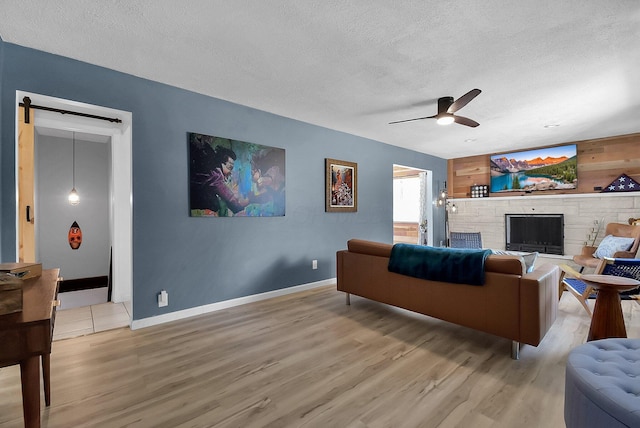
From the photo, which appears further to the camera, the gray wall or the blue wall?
the gray wall

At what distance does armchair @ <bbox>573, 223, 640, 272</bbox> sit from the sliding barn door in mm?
6838

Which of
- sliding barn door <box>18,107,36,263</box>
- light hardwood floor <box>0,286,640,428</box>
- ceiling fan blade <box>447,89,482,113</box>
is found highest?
ceiling fan blade <box>447,89,482,113</box>

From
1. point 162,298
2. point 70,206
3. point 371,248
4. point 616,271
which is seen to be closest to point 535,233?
point 616,271

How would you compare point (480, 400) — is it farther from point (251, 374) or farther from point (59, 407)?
point (59, 407)

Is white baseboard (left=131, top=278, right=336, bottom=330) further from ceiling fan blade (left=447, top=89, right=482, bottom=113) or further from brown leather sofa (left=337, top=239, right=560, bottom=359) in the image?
ceiling fan blade (left=447, top=89, right=482, bottom=113)

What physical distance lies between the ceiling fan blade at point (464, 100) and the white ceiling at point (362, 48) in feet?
0.68

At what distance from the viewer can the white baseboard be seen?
2992 mm

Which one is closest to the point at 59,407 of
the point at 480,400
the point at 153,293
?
the point at 153,293

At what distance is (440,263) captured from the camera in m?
2.66

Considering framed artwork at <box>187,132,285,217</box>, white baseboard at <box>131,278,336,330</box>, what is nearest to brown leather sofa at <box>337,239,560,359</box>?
white baseboard at <box>131,278,336,330</box>

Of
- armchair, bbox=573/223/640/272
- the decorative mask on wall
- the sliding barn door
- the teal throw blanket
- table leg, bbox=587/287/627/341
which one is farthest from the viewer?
the decorative mask on wall

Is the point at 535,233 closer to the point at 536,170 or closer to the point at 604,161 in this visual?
the point at 536,170

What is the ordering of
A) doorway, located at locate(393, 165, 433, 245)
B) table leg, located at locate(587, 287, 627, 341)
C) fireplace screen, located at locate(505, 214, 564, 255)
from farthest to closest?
doorway, located at locate(393, 165, 433, 245)
fireplace screen, located at locate(505, 214, 564, 255)
table leg, located at locate(587, 287, 627, 341)

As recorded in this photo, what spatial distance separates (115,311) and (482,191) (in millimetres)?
7200
